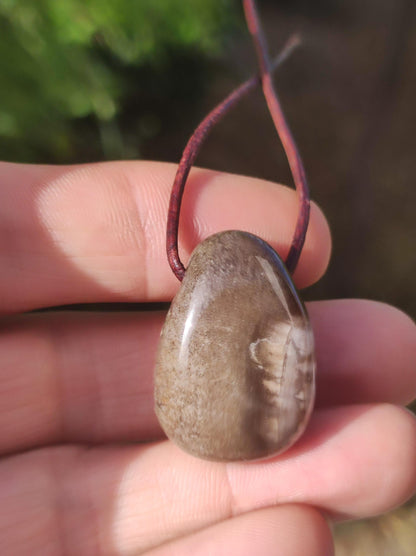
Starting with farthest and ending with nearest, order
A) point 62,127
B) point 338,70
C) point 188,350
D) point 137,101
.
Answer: point 338,70 < point 137,101 < point 62,127 < point 188,350

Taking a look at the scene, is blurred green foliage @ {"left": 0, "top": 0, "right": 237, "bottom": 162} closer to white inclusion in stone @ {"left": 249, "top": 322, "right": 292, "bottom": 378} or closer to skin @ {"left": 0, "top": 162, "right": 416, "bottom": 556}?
skin @ {"left": 0, "top": 162, "right": 416, "bottom": 556}

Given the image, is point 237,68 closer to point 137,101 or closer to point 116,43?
point 137,101

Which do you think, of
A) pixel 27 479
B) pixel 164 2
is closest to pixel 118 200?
pixel 27 479

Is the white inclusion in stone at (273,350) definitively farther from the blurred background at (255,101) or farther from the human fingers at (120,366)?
the blurred background at (255,101)

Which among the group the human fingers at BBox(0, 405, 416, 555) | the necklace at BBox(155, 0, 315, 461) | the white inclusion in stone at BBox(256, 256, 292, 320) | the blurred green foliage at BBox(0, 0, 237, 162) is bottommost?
the human fingers at BBox(0, 405, 416, 555)

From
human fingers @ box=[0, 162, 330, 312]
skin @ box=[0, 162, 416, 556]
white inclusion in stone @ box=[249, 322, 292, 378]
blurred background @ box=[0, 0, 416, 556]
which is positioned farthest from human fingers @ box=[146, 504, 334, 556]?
blurred background @ box=[0, 0, 416, 556]

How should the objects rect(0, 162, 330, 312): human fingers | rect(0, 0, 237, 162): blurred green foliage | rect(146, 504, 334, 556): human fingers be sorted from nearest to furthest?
rect(146, 504, 334, 556): human fingers
rect(0, 162, 330, 312): human fingers
rect(0, 0, 237, 162): blurred green foliage

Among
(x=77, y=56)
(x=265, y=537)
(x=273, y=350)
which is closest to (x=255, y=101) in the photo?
(x=77, y=56)
